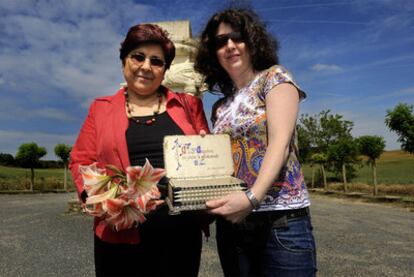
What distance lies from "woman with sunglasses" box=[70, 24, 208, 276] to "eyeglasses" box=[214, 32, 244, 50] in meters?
0.36

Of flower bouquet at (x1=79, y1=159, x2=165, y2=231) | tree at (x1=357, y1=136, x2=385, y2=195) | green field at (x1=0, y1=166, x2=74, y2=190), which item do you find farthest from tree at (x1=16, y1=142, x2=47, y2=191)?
flower bouquet at (x1=79, y1=159, x2=165, y2=231)

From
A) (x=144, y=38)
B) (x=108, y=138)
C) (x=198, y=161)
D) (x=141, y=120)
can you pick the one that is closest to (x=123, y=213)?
(x=198, y=161)

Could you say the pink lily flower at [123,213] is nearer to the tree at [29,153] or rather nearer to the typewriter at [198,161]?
the typewriter at [198,161]

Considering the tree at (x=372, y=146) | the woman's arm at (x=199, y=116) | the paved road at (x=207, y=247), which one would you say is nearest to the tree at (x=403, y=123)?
the tree at (x=372, y=146)

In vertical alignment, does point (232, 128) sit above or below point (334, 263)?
above

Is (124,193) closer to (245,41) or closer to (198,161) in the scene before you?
(198,161)

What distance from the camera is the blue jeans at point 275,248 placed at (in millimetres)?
1885

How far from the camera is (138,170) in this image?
1734 millimetres

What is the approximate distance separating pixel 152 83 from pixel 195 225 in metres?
1.00

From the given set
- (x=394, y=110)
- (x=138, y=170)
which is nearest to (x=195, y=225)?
(x=138, y=170)

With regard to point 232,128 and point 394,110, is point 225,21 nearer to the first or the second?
point 232,128

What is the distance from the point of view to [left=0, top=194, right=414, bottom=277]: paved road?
198 inches

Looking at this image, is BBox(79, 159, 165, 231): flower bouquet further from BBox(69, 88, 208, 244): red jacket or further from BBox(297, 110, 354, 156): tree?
BBox(297, 110, 354, 156): tree

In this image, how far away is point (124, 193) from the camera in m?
1.75
